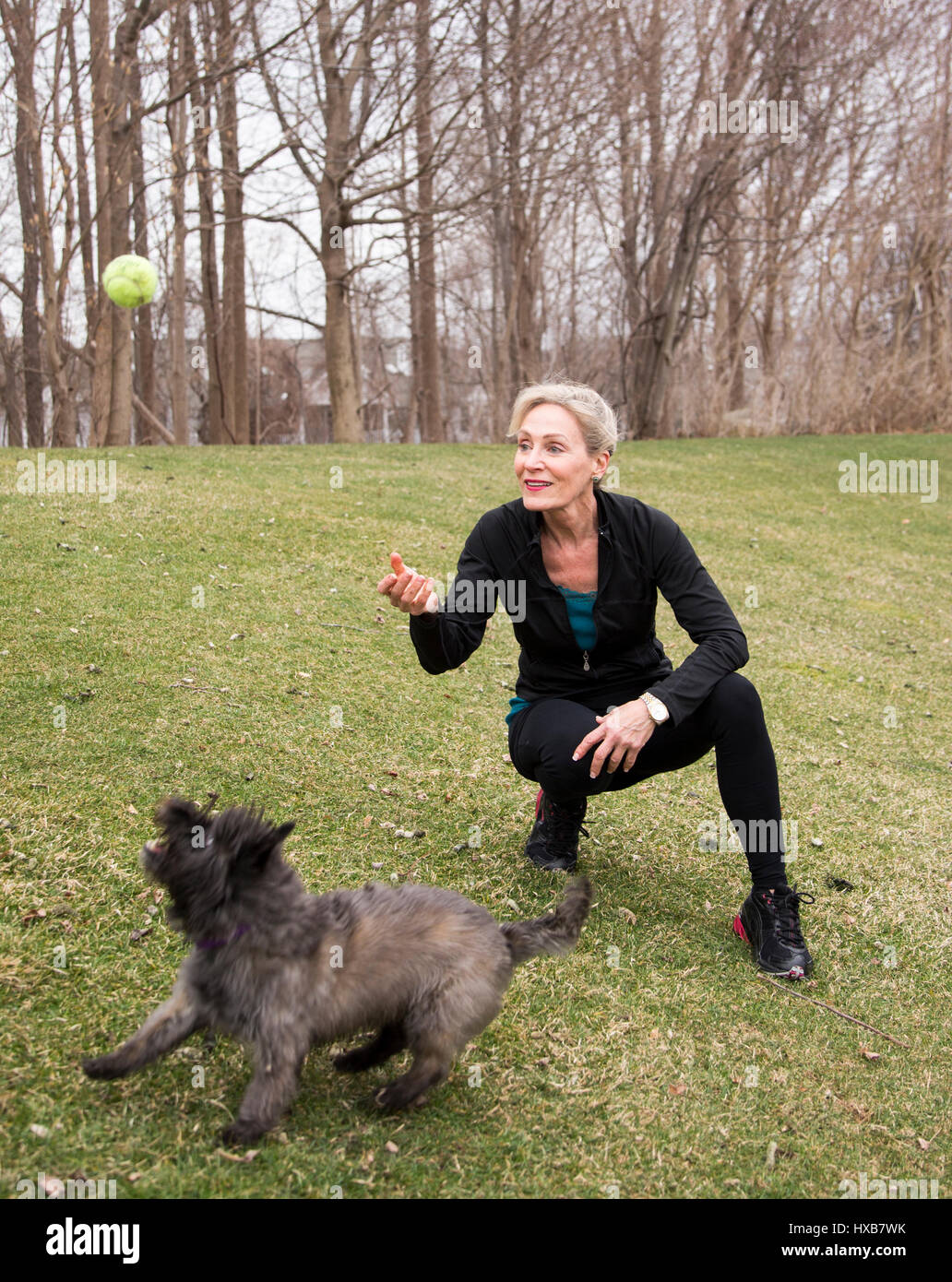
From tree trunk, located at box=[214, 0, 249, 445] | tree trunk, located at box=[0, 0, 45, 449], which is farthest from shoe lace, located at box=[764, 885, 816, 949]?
tree trunk, located at box=[214, 0, 249, 445]

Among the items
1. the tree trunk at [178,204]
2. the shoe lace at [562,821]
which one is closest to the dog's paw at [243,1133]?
the shoe lace at [562,821]

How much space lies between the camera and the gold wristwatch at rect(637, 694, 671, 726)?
137 inches

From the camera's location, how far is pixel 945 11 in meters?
20.1

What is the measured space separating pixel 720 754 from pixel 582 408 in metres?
1.32

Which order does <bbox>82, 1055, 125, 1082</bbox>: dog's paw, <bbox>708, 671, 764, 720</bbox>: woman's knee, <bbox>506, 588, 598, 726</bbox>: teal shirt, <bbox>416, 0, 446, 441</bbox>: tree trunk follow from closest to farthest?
<bbox>82, 1055, 125, 1082</bbox>: dog's paw, <bbox>708, 671, 764, 720</bbox>: woman's knee, <bbox>506, 588, 598, 726</bbox>: teal shirt, <bbox>416, 0, 446, 441</bbox>: tree trunk

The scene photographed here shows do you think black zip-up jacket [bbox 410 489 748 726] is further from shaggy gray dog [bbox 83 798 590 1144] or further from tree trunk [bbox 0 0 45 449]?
tree trunk [bbox 0 0 45 449]

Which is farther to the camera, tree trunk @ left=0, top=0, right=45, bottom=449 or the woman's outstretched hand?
tree trunk @ left=0, top=0, right=45, bottom=449

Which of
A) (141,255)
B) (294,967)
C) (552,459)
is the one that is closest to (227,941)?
(294,967)

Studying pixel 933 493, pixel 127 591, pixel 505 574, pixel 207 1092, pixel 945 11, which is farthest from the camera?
pixel 945 11
